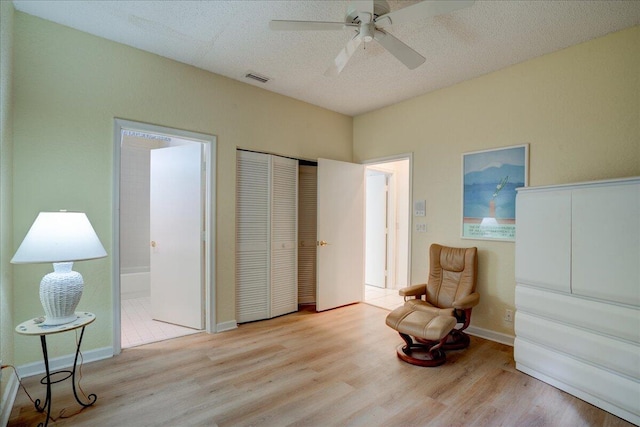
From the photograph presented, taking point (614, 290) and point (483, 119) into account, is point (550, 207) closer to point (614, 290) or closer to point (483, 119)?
point (614, 290)

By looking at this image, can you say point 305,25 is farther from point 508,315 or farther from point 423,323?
point 508,315


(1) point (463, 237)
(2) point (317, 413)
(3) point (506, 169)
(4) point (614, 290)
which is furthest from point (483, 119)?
(2) point (317, 413)

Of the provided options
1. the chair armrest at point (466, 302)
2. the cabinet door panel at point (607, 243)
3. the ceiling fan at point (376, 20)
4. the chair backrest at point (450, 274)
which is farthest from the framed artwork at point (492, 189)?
the ceiling fan at point (376, 20)

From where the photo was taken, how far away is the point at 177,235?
359 cm

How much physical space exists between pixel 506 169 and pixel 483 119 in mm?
626

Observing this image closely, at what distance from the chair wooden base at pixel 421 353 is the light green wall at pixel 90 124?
1.93 m

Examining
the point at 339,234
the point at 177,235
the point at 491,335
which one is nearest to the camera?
the point at 491,335

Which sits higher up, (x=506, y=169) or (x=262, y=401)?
(x=506, y=169)

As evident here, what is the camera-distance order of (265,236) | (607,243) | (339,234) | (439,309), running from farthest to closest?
(339,234)
(265,236)
(439,309)
(607,243)

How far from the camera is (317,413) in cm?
201

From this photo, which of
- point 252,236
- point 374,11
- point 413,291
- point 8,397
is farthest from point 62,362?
point 374,11

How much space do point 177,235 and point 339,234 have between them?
2108mm

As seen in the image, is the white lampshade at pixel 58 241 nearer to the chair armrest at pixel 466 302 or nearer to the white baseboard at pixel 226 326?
the white baseboard at pixel 226 326

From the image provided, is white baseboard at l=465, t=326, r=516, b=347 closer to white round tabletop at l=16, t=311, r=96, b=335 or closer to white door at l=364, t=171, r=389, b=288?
white door at l=364, t=171, r=389, b=288
